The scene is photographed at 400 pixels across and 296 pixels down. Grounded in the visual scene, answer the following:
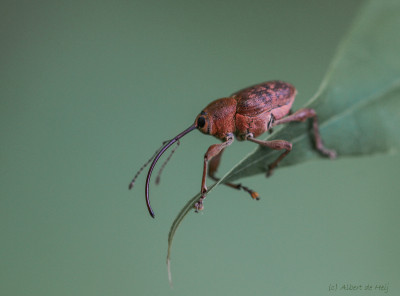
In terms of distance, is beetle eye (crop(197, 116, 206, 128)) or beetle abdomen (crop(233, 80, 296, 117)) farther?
beetle abdomen (crop(233, 80, 296, 117))

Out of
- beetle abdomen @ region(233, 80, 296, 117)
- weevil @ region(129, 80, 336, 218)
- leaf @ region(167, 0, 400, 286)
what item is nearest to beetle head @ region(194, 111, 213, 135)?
weevil @ region(129, 80, 336, 218)

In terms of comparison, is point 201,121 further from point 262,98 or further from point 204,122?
point 262,98

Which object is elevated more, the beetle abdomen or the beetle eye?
the beetle abdomen

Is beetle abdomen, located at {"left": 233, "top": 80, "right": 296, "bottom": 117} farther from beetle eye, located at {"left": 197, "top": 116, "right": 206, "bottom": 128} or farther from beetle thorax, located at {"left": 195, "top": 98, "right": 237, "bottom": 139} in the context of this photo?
beetle eye, located at {"left": 197, "top": 116, "right": 206, "bottom": 128}

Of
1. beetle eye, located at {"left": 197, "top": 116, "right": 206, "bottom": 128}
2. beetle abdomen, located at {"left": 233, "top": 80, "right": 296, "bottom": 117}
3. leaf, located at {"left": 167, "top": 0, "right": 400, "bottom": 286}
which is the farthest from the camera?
beetle abdomen, located at {"left": 233, "top": 80, "right": 296, "bottom": 117}

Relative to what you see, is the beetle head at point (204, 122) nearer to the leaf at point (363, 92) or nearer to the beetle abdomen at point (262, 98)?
the beetle abdomen at point (262, 98)

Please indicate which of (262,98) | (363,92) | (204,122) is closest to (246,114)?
(262,98)

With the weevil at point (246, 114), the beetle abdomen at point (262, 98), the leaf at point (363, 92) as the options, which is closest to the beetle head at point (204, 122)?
the weevil at point (246, 114)
